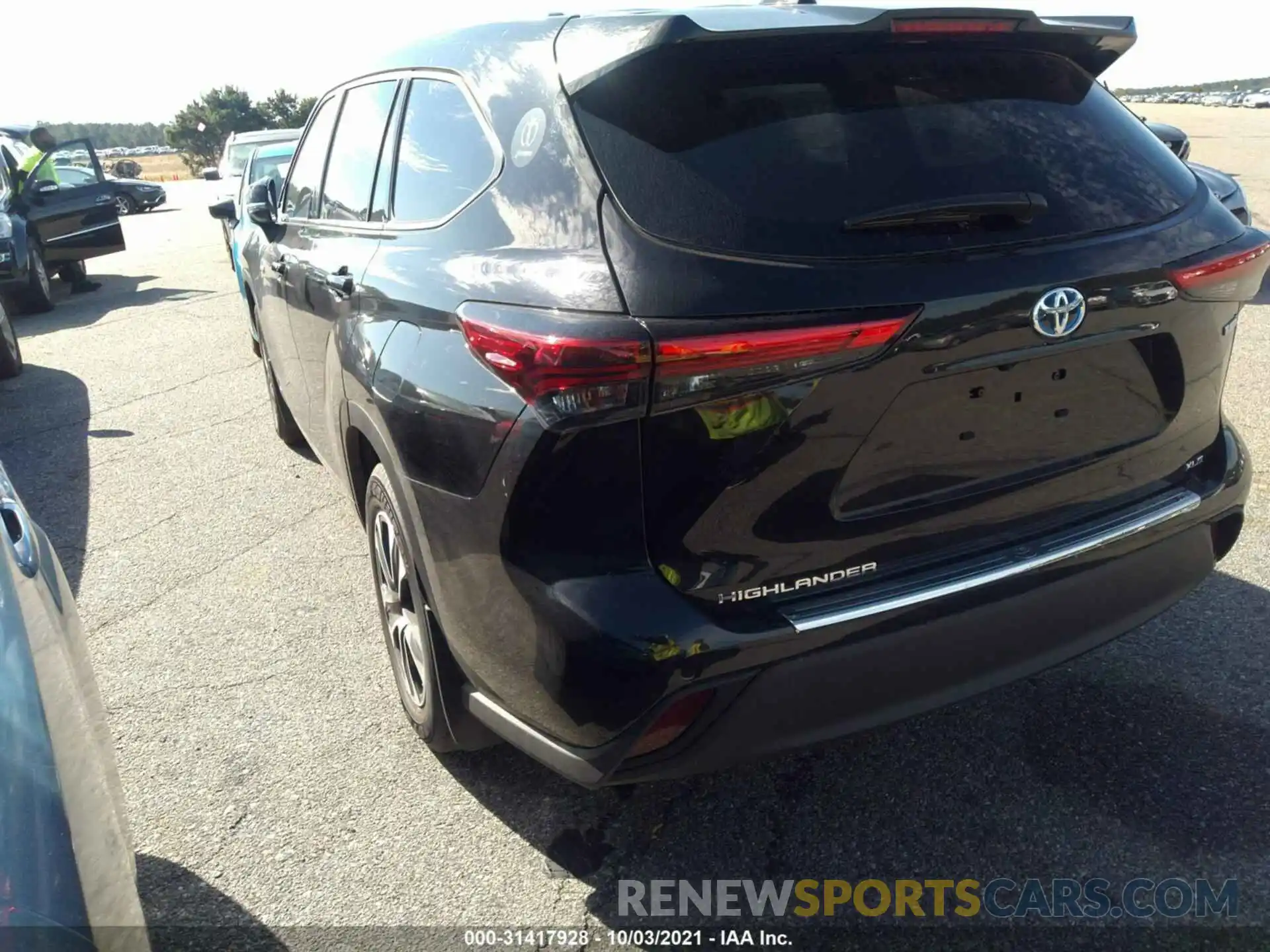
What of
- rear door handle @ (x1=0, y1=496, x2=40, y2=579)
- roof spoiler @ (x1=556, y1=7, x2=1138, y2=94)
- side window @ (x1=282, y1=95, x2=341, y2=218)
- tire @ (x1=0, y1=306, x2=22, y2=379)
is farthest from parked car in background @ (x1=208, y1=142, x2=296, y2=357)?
roof spoiler @ (x1=556, y1=7, x2=1138, y2=94)

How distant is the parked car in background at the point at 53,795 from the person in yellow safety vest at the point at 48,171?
11.4 m

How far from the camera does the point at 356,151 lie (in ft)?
11.2

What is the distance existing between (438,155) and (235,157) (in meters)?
13.7

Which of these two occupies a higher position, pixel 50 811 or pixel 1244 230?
pixel 1244 230

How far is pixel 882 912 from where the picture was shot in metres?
2.32

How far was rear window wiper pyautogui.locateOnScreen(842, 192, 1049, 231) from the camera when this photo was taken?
2000 millimetres

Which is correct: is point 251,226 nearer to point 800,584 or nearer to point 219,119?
point 800,584

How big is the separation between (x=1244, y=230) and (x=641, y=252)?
1.60m

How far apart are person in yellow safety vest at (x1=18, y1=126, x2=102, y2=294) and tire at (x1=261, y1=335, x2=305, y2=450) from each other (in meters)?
7.78

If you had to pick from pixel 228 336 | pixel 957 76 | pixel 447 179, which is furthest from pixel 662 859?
pixel 228 336

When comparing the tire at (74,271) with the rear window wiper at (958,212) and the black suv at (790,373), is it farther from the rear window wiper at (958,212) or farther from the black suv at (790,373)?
the rear window wiper at (958,212)

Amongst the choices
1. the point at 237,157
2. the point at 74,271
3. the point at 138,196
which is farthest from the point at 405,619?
the point at 138,196

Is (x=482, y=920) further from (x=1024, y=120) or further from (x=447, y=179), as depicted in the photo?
(x=1024, y=120)

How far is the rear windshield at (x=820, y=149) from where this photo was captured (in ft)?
6.48
